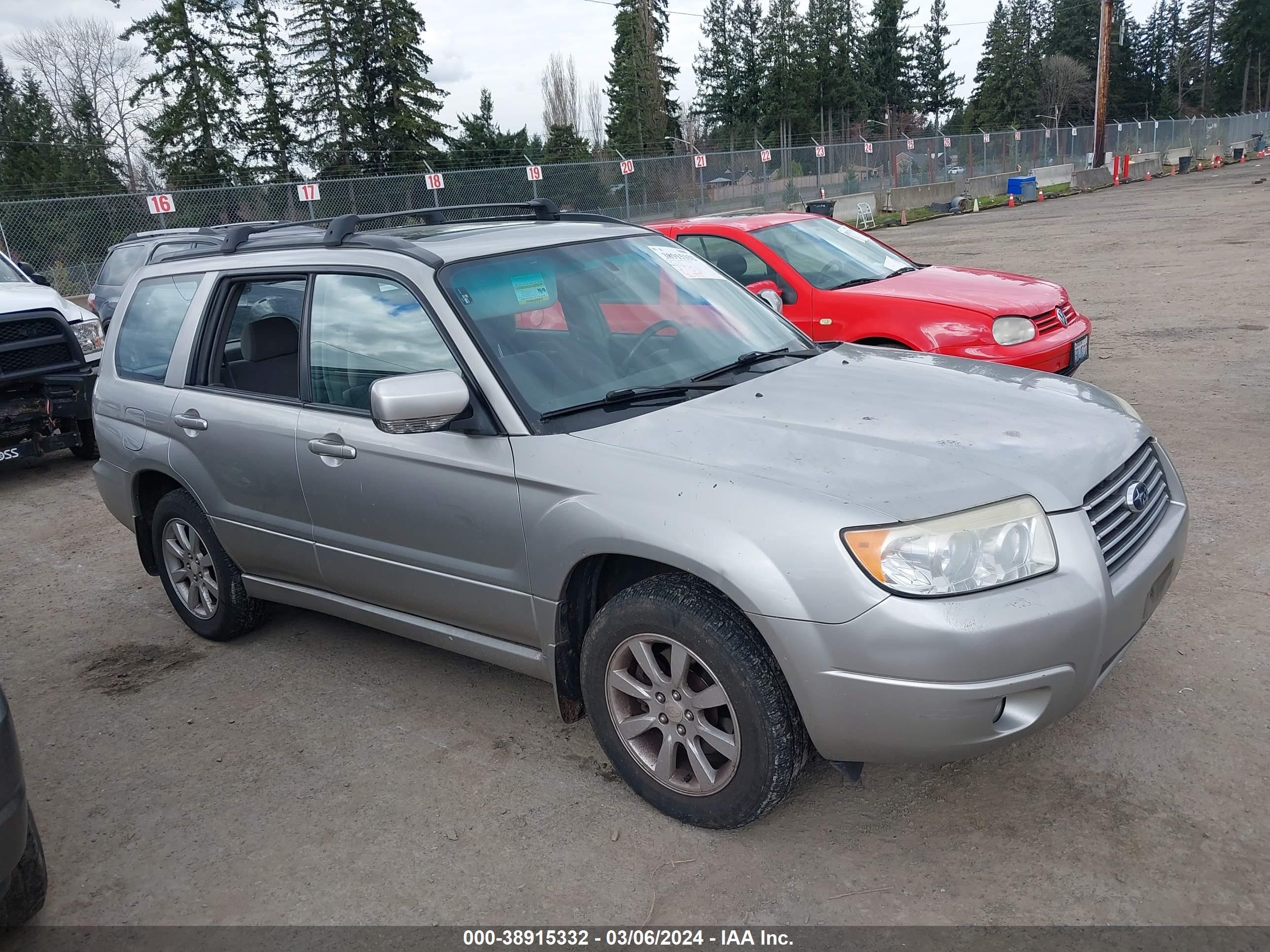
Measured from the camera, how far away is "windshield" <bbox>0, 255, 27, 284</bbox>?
9516mm

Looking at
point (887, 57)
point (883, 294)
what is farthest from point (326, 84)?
point (887, 57)

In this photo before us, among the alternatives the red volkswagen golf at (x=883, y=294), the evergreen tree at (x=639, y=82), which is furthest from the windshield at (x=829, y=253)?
the evergreen tree at (x=639, y=82)

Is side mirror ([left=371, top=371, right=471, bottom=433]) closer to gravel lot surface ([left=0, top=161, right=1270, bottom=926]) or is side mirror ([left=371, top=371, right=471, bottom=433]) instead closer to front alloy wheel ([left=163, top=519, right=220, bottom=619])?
gravel lot surface ([left=0, top=161, right=1270, bottom=926])

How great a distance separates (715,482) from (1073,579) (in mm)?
985

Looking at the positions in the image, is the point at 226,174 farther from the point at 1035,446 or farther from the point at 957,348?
the point at 1035,446

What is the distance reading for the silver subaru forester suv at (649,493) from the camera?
2.72 m

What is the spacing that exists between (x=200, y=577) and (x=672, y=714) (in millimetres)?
2802

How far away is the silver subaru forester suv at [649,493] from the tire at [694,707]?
1cm

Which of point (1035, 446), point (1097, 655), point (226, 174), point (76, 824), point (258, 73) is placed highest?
point (258, 73)

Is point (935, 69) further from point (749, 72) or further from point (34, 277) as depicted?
point (34, 277)

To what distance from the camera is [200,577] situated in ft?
16.1

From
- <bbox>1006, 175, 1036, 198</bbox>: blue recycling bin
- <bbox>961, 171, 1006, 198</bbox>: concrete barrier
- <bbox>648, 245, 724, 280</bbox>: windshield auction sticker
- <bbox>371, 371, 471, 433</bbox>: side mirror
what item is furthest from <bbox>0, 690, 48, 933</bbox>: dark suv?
<bbox>961, 171, 1006, 198</bbox>: concrete barrier

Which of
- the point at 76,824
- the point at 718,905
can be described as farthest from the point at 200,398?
the point at 718,905

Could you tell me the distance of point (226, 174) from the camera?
43.6 m
